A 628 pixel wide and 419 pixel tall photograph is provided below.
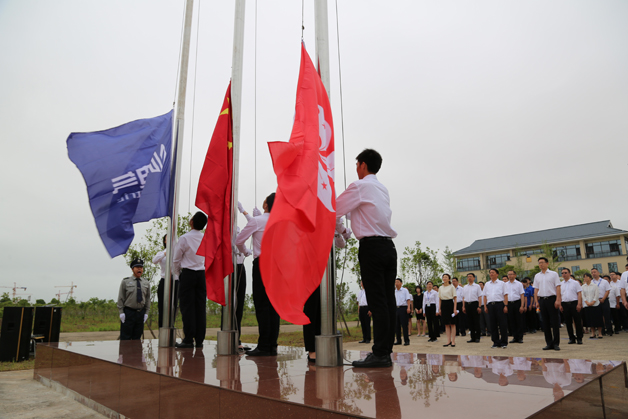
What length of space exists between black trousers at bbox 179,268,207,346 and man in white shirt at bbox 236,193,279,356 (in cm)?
132

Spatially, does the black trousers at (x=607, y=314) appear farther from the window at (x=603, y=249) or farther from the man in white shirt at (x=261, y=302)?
the window at (x=603, y=249)

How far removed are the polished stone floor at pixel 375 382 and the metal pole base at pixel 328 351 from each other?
3.7 inches

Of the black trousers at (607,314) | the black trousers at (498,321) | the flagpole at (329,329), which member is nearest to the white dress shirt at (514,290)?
the black trousers at (498,321)

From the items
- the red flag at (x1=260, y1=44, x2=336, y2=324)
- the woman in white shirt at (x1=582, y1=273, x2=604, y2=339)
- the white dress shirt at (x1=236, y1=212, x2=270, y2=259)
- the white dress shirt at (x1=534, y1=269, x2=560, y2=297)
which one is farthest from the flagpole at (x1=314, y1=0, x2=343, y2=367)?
the woman in white shirt at (x1=582, y1=273, x2=604, y2=339)

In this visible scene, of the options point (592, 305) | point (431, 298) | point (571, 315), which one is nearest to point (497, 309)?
point (571, 315)

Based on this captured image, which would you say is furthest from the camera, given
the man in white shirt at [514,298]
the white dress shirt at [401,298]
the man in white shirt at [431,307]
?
the man in white shirt at [431,307]

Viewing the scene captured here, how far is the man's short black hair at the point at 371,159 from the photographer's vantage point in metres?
4.18

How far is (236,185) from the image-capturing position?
5582 mm

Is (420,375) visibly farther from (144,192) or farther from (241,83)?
(144,192)

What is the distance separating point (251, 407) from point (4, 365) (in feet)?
29.6

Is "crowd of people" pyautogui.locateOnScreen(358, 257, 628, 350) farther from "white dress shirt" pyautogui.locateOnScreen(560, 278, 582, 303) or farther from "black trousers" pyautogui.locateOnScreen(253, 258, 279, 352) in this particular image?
"black trousers" pyautogui.locateOnScreen(253, 258, 279, 352)

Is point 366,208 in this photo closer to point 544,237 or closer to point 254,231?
point 254,231

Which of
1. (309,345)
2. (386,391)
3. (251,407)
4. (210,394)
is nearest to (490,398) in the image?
(386,391)

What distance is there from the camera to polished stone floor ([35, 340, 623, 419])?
2.31m
